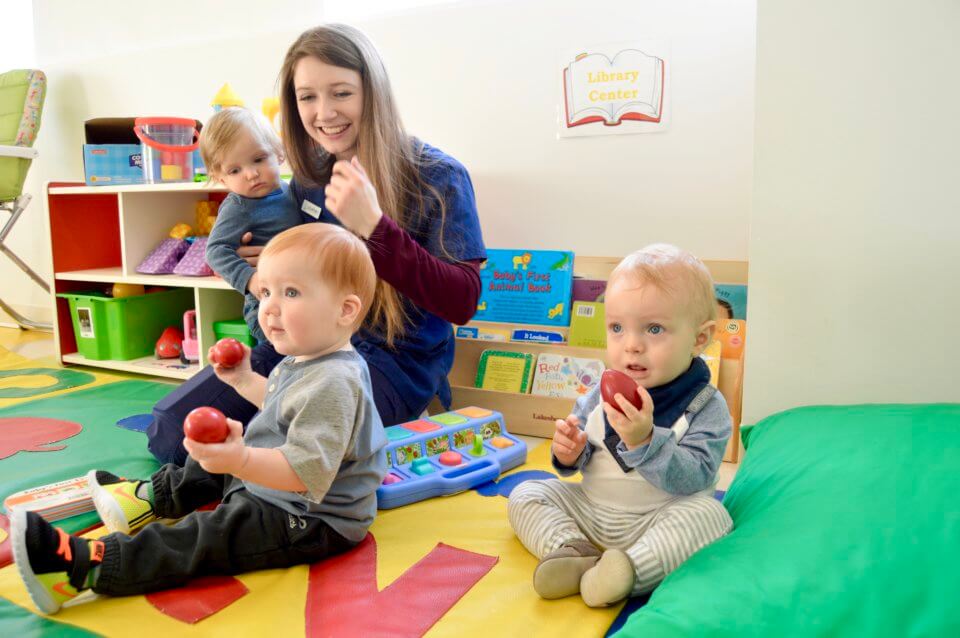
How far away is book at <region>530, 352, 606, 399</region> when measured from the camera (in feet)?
5.99

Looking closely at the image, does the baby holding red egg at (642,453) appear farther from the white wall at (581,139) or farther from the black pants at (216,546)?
the white wall at (581,139)

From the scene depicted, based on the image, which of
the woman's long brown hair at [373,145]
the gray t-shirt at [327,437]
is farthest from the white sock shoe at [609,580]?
the woman's long brown hair at [373,145]

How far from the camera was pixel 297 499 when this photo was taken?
1092 mm

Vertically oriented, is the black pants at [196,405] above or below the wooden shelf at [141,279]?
below

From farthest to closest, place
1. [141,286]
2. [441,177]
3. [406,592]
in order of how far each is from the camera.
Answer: [141,286]
[441,177]
[406,592]

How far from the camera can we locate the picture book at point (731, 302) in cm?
179

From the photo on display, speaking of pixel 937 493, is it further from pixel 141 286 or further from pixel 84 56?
pixel 84 56

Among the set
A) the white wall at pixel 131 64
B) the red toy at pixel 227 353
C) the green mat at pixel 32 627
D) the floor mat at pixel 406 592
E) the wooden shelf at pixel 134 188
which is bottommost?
the floor mat at pixel 406 592

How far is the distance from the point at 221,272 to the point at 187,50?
1.49m

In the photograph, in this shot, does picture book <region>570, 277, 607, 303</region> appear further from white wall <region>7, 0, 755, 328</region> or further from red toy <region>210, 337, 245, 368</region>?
red toy <region>210, 337, 245, 368</region>

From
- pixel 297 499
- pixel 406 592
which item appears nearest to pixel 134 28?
pixel 297 499

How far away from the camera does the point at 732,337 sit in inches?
67.2

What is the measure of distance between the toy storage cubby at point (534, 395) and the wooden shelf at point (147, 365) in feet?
2.92

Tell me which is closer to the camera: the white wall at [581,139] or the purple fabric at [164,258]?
the white wall at [581,139]
